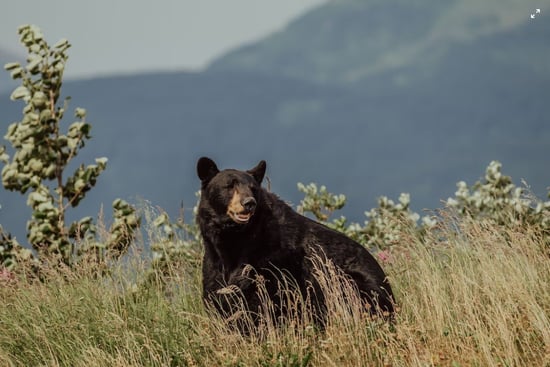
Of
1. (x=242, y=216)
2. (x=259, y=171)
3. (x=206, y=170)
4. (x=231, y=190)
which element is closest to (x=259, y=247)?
(x=242, y=216)

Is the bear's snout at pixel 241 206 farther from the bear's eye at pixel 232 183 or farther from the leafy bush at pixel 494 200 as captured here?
the leafy bush at pixel 494 200

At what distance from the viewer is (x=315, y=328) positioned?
7.10 meters

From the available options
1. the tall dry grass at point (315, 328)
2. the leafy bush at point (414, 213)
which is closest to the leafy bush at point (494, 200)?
the leafy bush at point (414, 213)

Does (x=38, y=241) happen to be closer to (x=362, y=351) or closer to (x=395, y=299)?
(x=395, y=299)

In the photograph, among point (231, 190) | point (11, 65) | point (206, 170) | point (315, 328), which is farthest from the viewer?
point (11, 65)

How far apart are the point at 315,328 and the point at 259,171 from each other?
130cm

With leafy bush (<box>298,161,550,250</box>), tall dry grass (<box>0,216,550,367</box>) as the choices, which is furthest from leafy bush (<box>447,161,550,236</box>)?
tall dry grass (<box>0,216,550,367</box>)

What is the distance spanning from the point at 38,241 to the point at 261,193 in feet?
13.3

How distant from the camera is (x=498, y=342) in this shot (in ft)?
20.7

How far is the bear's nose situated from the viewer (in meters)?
7.14

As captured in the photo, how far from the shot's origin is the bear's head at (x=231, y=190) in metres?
7.19

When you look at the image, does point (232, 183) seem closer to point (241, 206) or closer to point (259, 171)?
point (241, 206)

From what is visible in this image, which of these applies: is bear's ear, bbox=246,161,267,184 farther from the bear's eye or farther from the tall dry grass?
the tall dry grass

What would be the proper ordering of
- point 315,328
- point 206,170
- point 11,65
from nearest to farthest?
point 315,328 < point 206,170 < point 11,65
